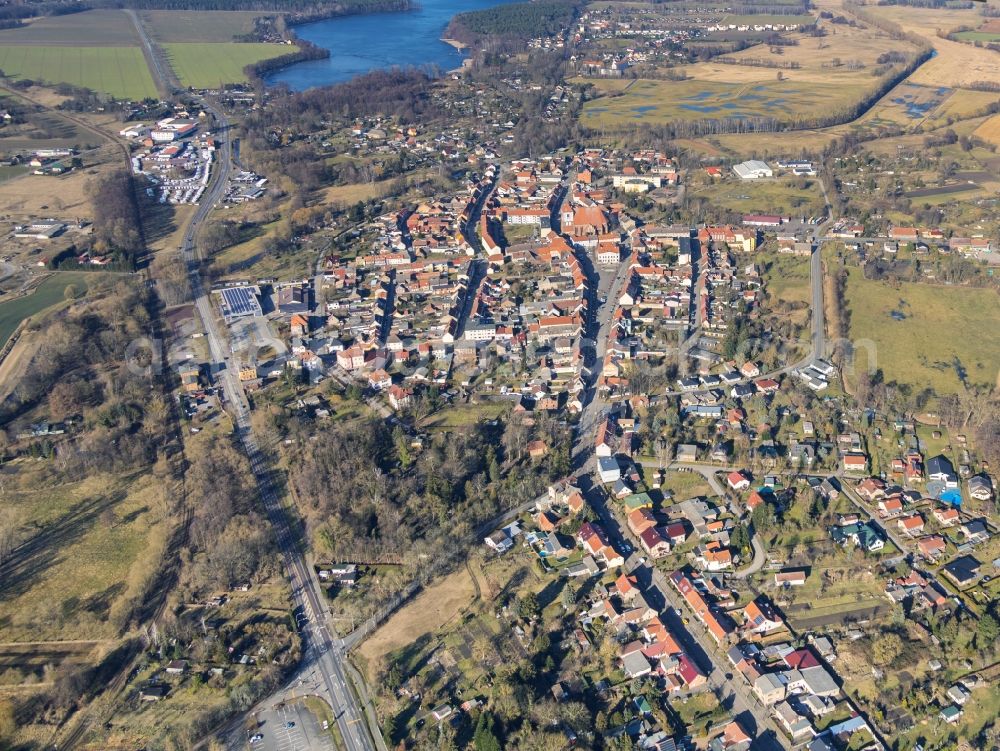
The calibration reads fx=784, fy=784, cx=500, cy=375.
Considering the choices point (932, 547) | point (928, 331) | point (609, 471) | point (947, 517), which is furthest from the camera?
point (928, 331)

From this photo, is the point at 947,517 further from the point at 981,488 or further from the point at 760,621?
the point at 760,621

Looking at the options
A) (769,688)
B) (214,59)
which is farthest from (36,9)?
(769,688)

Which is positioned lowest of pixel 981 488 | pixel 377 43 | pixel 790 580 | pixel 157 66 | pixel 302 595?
pixel 302 595

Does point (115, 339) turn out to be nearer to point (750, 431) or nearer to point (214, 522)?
point (214, 522)

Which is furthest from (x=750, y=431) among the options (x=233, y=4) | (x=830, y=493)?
(x=233, y=4)

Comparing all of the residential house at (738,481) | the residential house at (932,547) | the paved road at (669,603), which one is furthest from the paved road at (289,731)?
the residential house at (932,547)
